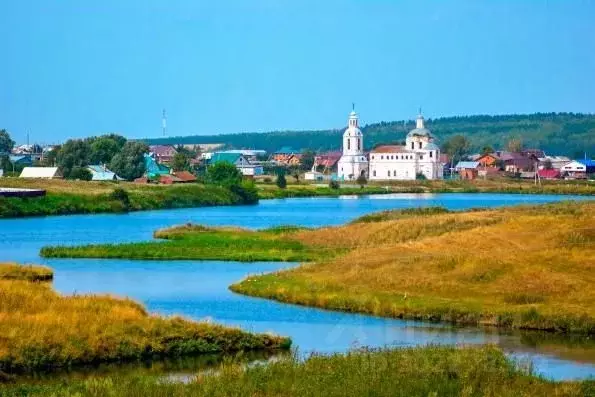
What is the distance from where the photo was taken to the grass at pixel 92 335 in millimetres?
25312

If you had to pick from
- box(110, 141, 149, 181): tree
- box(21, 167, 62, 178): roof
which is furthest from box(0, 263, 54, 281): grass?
box(110, 141, 149, 181): tree

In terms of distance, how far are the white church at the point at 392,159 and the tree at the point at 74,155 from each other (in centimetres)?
4211

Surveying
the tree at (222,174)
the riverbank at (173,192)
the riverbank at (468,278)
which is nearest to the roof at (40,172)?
the riverbank at (173,192)

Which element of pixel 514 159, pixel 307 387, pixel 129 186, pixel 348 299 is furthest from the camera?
pixel 514 159

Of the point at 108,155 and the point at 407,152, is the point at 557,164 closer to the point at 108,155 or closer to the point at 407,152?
the point at 407,152

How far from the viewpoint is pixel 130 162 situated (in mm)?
139250

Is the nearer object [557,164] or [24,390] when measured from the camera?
[24,390]

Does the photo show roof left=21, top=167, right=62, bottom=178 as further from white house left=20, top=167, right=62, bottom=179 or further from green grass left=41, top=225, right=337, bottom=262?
green grass left=41, top=225, right=337, bottom=262

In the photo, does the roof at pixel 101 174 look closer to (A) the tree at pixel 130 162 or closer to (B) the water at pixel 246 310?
(A) the tree at pixel 130 162

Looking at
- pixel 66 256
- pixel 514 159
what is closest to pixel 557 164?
pixel 514 159

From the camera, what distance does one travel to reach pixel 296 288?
37031 millimetres

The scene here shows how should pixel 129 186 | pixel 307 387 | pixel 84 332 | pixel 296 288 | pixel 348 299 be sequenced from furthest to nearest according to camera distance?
pixel 129 186 < pixel 296 288 < pixel 348 299 < pixel 84 332 < pixel 307 387

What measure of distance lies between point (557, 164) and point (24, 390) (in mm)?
183424

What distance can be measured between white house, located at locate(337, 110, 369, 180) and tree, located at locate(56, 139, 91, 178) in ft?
136
